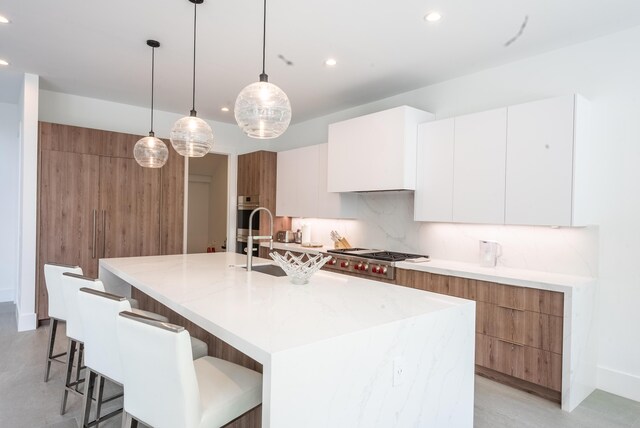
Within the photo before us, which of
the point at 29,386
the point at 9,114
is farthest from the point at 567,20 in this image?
the point at 9,114

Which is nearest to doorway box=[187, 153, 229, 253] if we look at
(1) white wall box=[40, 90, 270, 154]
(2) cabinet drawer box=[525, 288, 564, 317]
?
(1) white wall box=[40, 90, 270, 154]

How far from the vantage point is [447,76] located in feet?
12.5

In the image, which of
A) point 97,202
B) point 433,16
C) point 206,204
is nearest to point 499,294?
point 433,16

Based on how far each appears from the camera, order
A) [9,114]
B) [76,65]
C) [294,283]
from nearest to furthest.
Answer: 1. [294,283]
2. [76,65]
3. [9,114]

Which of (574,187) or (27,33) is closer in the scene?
(574,187)

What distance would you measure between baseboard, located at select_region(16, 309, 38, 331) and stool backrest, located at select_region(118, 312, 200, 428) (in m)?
3.58

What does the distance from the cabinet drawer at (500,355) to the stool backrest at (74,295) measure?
2774mm

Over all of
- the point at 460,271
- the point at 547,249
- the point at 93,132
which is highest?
the point at 93,132

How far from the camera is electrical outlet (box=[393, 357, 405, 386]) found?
1590 millimetres

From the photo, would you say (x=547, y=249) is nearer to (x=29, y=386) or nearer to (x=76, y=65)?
(x=29, y=386)

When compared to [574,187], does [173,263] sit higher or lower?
lower

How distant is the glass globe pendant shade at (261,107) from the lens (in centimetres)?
211

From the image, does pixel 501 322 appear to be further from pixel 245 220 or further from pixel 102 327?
pixel 245 220

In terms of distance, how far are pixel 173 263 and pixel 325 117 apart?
3.17 m
